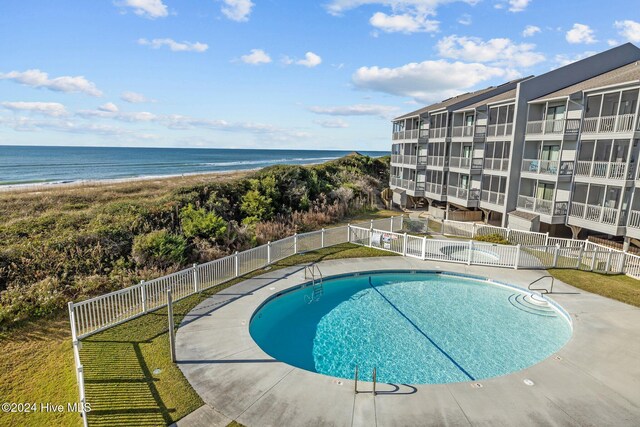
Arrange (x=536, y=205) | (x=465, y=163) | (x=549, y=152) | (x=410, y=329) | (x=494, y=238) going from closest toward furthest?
(x=410, y=329) → (x=494, y=238) → (x=536, y=205) → (x=549, y=152) → (x=465, y=163)

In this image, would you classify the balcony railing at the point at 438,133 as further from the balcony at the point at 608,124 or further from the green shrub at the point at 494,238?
the green shrub at the point at 494,238

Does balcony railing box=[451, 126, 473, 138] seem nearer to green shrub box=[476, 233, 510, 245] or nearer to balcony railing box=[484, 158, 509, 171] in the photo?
balcony railing box=[484, 158, 509, 171]

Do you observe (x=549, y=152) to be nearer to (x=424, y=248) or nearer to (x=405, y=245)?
(x=424, y=248)

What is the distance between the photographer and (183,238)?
688 inches

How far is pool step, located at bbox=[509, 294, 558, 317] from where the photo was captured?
43.6ft

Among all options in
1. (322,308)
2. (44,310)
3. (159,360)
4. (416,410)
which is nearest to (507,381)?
(416,410)

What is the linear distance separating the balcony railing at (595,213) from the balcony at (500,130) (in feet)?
22.4

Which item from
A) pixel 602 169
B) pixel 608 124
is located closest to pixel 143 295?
pixel 602 169

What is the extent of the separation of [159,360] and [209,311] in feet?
10.2

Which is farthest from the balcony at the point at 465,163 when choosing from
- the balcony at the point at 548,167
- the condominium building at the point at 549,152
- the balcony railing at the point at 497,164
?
the balcony at the point at 548,167

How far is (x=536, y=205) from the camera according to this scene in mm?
21922

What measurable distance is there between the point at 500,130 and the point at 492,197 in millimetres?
4857

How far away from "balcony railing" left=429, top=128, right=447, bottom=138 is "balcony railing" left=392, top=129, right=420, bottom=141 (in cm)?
187

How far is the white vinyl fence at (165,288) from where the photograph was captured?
10289mm
